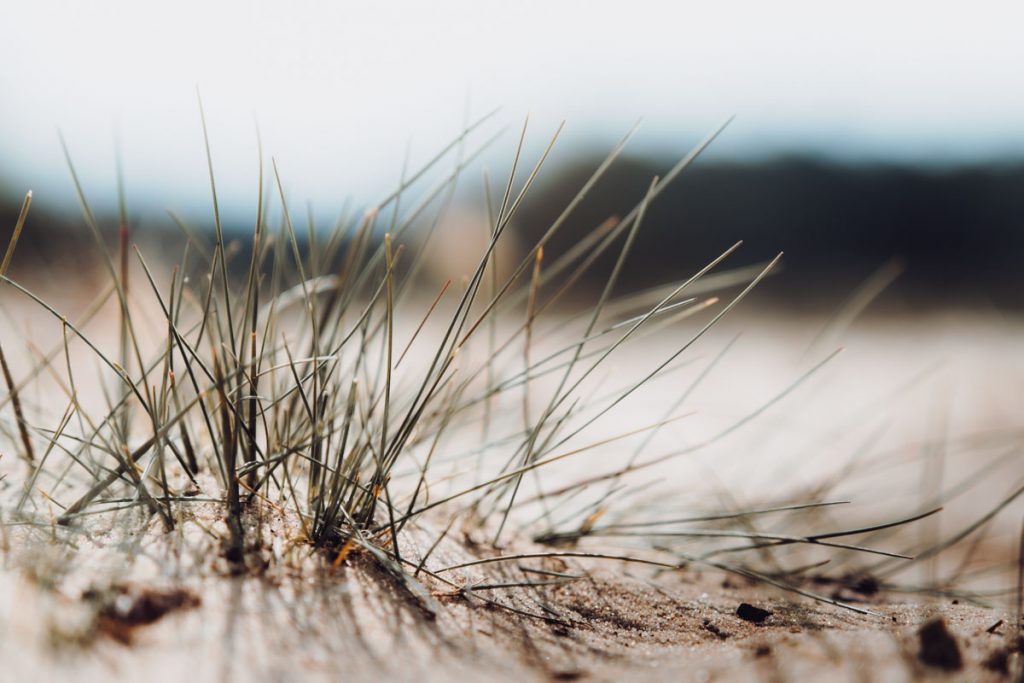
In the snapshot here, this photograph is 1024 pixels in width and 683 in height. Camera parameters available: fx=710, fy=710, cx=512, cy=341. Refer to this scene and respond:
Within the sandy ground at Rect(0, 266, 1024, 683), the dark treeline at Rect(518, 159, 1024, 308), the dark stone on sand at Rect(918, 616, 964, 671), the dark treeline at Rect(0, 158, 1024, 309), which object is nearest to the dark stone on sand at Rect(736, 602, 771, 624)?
the sandy ground at Rect(0, 266, 1024, 683)

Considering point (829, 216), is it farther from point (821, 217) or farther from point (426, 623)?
point (426, 623)

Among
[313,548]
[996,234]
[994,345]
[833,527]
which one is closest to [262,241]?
[313,548]

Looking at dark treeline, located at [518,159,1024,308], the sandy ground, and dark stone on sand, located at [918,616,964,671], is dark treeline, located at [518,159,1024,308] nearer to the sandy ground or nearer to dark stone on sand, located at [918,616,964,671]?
the sandy ground

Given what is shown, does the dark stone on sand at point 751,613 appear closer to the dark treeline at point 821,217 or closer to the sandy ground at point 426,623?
the sandy ground at point 426,623

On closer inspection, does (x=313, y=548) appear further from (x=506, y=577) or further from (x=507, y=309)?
(x=507, y=309)

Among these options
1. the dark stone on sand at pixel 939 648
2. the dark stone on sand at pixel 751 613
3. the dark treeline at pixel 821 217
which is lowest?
the dark stone on sand at pixel 939 648

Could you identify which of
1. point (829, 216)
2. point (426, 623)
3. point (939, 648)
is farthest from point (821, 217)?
point (426, 623)

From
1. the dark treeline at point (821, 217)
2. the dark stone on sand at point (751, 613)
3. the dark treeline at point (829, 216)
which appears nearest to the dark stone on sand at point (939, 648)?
the dark stone on sand at point (751, 613)

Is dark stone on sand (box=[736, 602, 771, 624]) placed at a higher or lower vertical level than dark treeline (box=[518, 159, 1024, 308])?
lower

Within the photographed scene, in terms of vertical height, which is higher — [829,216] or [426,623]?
[829,216]
